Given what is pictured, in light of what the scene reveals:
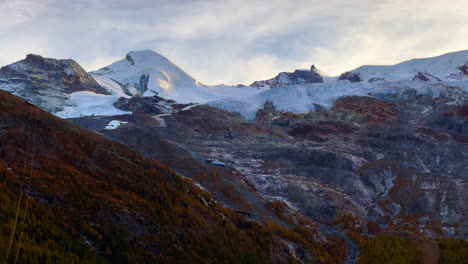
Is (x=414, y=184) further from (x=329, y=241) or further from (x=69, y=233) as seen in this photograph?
(x=69, y=233)

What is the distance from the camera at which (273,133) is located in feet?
351

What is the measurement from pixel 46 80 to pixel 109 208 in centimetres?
15164

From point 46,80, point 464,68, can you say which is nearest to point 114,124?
point 46,80

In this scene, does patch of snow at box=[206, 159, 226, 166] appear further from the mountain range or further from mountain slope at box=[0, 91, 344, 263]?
mountain slope at box=[0, 91, 344, 263]

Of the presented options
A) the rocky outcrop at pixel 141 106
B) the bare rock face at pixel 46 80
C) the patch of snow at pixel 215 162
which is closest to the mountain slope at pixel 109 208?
the patch of snow at pixel 215 162

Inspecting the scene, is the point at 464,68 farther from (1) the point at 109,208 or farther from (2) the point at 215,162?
(1) the point at 109,208

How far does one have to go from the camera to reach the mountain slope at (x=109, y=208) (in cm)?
2527

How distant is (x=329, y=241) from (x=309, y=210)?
31.2ft

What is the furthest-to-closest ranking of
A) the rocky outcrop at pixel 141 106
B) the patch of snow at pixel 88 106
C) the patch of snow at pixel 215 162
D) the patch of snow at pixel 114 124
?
the rocky outcrop at pixel 141 106
the patch of snow at pixel 88 106
the patch of snow at pixel 114 124
the patch of snow at pixel 215 162

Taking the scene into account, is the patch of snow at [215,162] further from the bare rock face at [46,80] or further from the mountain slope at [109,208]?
A: the bare rock face at [46,80]

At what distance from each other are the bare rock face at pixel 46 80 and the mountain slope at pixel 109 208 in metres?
111

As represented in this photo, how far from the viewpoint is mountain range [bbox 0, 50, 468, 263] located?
27.7m

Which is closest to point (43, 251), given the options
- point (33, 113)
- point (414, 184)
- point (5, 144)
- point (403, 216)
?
point (5, 144)

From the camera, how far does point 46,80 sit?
163 meters
